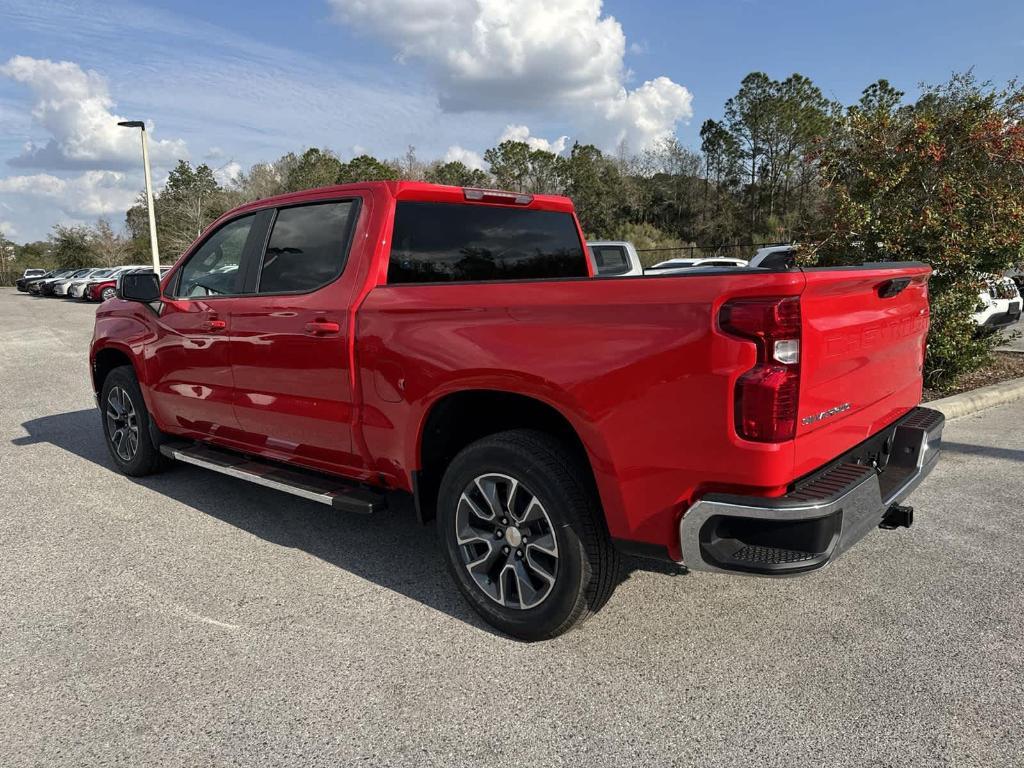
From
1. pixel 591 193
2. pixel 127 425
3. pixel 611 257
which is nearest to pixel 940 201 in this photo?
pixel 611 257

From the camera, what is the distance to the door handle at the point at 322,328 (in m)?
3.58

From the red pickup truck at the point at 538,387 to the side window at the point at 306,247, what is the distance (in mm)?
16

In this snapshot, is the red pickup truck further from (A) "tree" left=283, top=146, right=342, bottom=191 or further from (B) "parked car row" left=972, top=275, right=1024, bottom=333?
(A) "tree" left=283, top=146, right=342, bottom=191

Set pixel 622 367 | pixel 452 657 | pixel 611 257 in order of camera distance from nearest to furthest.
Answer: pixel 622 367
pixel 452 657
pixel 611 257

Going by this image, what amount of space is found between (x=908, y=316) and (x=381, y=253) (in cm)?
247

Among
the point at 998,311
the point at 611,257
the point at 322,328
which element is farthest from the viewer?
the point at 611,257

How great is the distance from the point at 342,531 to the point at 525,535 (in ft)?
5.76

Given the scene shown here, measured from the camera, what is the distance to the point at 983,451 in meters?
5.82

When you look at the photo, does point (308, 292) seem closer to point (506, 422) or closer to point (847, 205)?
point (506, 422)

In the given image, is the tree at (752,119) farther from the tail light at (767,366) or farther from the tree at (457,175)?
the tail light at (767,366)

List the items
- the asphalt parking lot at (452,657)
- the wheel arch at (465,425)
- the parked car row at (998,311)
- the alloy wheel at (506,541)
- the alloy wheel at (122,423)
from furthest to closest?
the parked car row at (998,311), the alloy wheel at (122,423), the wheel arch at (465,425), the alloy wheel at (506,541), the asphalt parking lot at (452,657)

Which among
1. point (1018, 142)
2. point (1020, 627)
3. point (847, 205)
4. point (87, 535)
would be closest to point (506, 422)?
point (1020, 627)

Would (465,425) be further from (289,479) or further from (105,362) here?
(105,362)

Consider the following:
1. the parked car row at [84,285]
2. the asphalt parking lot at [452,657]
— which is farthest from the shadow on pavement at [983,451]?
the parked car row at [84,285]
